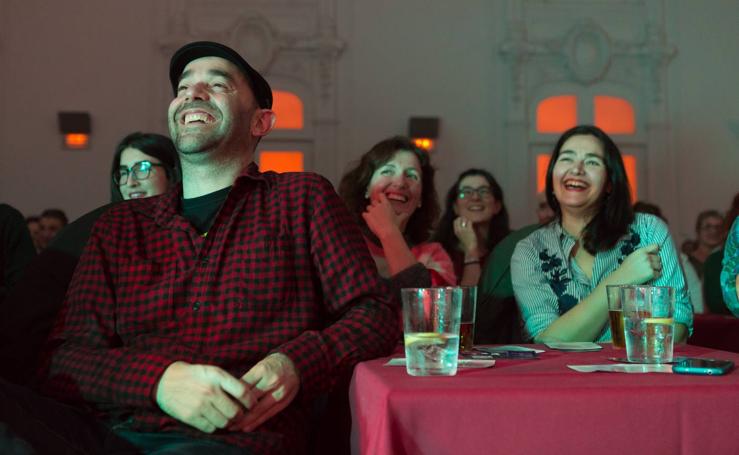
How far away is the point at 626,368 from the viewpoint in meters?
1.26

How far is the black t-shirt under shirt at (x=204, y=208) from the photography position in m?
1.75

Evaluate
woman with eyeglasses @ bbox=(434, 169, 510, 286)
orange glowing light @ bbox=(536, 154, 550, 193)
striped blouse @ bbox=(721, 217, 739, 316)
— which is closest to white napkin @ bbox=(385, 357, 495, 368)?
striped blouse @ bbox=(721, 217, 739, 316)

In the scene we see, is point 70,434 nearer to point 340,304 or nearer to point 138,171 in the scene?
point 340,304

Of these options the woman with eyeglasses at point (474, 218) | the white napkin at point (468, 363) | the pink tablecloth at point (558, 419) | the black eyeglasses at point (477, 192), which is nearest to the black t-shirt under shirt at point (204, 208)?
the white napkin at point (468, 363)

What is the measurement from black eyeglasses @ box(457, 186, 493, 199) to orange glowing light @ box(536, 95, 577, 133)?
4.59m

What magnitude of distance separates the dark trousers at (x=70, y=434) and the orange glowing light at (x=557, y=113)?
24.1 ft

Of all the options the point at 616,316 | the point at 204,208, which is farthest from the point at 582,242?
the point at 204,208

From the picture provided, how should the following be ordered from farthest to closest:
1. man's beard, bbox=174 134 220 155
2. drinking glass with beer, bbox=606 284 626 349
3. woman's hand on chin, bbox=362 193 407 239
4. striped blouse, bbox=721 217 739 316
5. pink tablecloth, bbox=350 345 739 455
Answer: woman's hand on chin, bbox=362 193 407 239 → striped blouse, bbox=721 217 739 316 → man's beard, bbox=174 134 220 155 → drinking glass with beer, bbox=606 284 626 349 → pink tablecloth, bbox=350 345 739 455

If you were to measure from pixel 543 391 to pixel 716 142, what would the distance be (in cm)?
825

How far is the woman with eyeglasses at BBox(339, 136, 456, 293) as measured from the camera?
262 cm

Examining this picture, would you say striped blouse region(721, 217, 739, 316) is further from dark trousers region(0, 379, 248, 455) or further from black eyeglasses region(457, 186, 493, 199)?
black eyeglasses region(457, 186, 493, 199)

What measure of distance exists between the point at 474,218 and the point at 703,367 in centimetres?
272

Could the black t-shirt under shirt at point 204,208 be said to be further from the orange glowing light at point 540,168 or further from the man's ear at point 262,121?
the orange glowing light at point 540,168

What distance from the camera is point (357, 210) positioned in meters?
2.89
